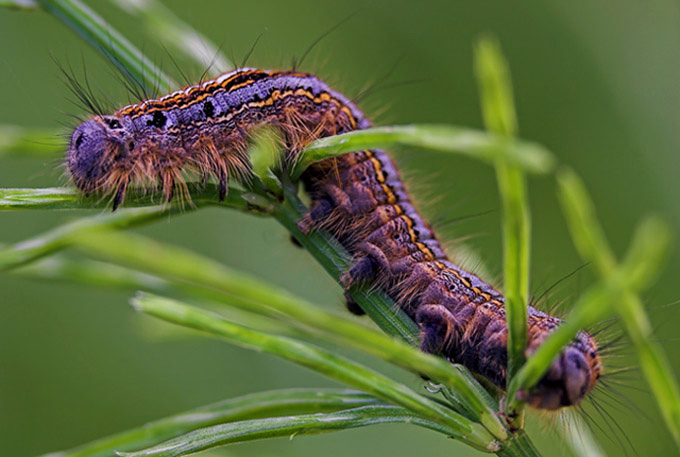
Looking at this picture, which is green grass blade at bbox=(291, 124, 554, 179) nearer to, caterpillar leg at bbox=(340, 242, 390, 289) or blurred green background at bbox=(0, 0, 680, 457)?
caterpillar leg at bbox=(340, 242, 390, 289)

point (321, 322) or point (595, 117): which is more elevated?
point (595, 117)

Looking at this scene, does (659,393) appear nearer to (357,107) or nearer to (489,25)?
(357,107)

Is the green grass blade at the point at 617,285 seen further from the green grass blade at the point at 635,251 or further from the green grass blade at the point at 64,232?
the green grass blade at the point at 64,232

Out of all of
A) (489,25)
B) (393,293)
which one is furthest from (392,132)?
(489,25)

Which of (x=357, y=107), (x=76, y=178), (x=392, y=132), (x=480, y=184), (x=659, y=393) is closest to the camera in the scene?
(x=659, y=393)

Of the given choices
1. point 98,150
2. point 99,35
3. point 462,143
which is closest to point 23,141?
point 98,150

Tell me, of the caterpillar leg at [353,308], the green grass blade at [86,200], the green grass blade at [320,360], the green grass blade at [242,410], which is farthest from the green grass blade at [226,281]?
the caterpillar leg at [353,308]

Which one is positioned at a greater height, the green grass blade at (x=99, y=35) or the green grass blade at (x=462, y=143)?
the green grass blade at (x=462, y=143)
